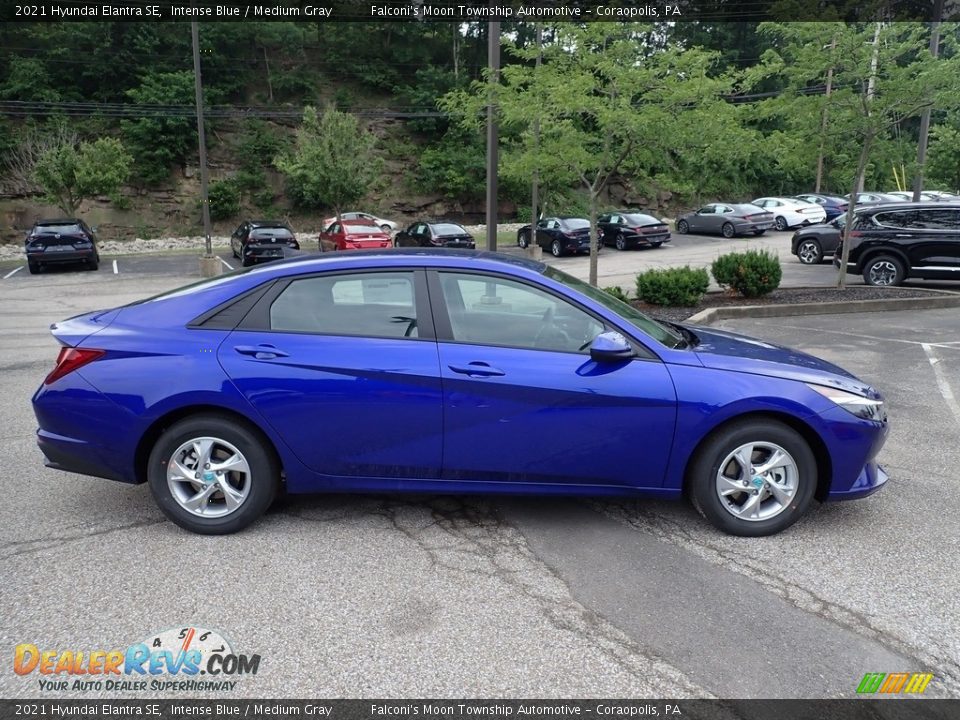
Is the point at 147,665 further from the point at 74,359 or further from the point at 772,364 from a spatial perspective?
the point at 772,364

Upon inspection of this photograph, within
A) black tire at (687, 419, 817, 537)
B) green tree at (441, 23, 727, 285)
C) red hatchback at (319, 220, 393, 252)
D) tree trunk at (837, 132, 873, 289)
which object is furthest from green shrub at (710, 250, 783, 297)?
red hatchback at (319, 220, 393, 252)

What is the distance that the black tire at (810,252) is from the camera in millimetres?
21219

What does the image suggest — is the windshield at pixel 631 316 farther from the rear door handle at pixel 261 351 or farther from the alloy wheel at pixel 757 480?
the rear door handle at pixel 261 351

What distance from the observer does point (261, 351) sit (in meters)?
4.25

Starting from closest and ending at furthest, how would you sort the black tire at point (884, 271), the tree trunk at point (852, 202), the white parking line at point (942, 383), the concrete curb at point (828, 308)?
the white parking line at point (942, 383), the concrete curb at point (828, 308), the tree trunk at point (852, 202), the black tire at point (884, 271)

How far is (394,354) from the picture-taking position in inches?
166

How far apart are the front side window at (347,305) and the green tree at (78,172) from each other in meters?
31.1

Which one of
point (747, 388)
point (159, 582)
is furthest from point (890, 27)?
point (159, 582)

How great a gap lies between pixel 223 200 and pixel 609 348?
4263cm

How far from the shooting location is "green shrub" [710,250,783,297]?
43.5 ft

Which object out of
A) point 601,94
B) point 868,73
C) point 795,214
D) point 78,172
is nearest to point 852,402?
point 601,94

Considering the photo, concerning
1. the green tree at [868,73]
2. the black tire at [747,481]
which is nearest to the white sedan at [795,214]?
the green tree at [868,73]

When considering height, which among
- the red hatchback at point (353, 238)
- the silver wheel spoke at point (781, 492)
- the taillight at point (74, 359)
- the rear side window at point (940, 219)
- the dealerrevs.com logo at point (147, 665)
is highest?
the rear side window at point (940, 219)

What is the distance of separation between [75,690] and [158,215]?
4426 cm
